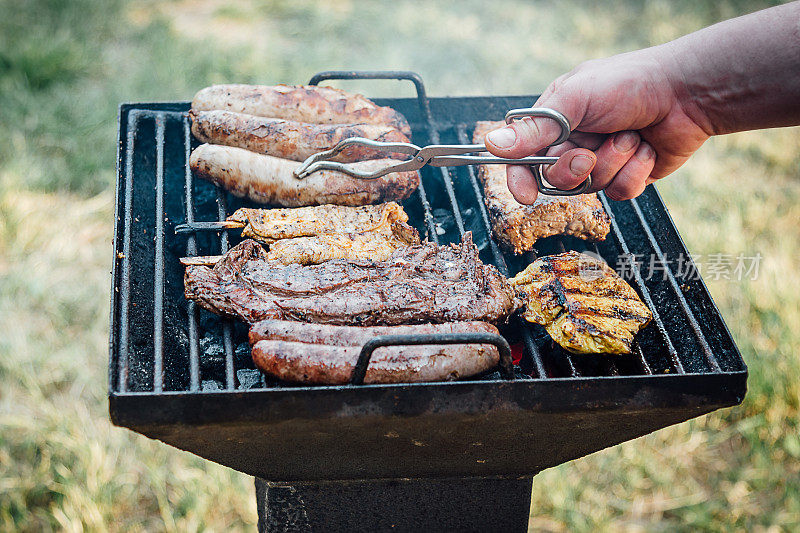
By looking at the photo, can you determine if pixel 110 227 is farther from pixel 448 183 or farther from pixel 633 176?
pixel 633 176

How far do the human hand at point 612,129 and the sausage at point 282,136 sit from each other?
0.59 meters

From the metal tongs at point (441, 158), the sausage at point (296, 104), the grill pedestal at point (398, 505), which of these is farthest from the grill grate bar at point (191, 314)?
the grill pedestal at point (398, 505)

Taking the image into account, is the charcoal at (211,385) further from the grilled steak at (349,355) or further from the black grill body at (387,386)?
the grilled steak at (349,355)

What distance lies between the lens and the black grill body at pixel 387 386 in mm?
1737

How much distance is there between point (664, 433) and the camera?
397 cm

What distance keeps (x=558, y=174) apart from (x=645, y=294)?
0.57m

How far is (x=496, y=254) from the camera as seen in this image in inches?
98.3

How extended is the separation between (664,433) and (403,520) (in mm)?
2262

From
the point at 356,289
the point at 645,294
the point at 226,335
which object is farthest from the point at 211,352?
the point at 645,294

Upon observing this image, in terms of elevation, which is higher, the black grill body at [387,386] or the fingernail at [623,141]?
the fingernail at [623,141]

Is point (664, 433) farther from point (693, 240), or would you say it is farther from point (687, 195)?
point (687, 195)

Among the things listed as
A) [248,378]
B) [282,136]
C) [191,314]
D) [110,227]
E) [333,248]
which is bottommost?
[248,378]

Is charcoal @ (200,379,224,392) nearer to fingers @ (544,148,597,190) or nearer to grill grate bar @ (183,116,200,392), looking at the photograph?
grill grate bar @ (183,116,200,392)

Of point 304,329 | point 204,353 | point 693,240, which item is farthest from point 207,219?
point 693,240
